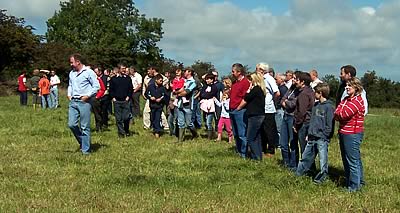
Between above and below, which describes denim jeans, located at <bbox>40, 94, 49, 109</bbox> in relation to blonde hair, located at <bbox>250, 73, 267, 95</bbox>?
below

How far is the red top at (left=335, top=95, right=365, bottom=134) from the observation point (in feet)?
29.0

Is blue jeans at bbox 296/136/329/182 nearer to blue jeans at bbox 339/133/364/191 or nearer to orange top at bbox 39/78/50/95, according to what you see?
blue jeans at bbox 339/133/364/191

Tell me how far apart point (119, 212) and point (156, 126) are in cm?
904

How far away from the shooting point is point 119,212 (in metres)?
7.41

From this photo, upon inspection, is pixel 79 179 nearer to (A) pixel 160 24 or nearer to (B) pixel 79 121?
(B) pixel 79 121

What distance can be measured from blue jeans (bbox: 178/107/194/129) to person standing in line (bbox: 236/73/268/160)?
Result: 368 centimetres

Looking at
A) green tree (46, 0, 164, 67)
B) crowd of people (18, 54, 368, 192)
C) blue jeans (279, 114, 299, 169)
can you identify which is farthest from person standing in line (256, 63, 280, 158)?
green tree (46, 0, 164, 67)

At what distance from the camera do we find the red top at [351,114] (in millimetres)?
8844

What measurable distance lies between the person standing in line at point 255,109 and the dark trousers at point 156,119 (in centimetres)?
495

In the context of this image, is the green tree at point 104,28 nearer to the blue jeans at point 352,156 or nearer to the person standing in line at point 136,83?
the person standing in line at point 136,83

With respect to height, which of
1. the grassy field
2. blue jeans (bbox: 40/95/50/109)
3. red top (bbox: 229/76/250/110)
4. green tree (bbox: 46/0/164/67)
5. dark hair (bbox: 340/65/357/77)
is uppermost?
green tree (bbox: 46/0/164/67)

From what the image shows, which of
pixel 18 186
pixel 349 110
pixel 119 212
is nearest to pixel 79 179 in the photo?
pixel 18 186

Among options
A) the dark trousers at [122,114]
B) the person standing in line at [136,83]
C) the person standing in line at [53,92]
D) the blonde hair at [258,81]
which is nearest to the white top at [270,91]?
the blonde hair at [258,81]

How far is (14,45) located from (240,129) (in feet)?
151
